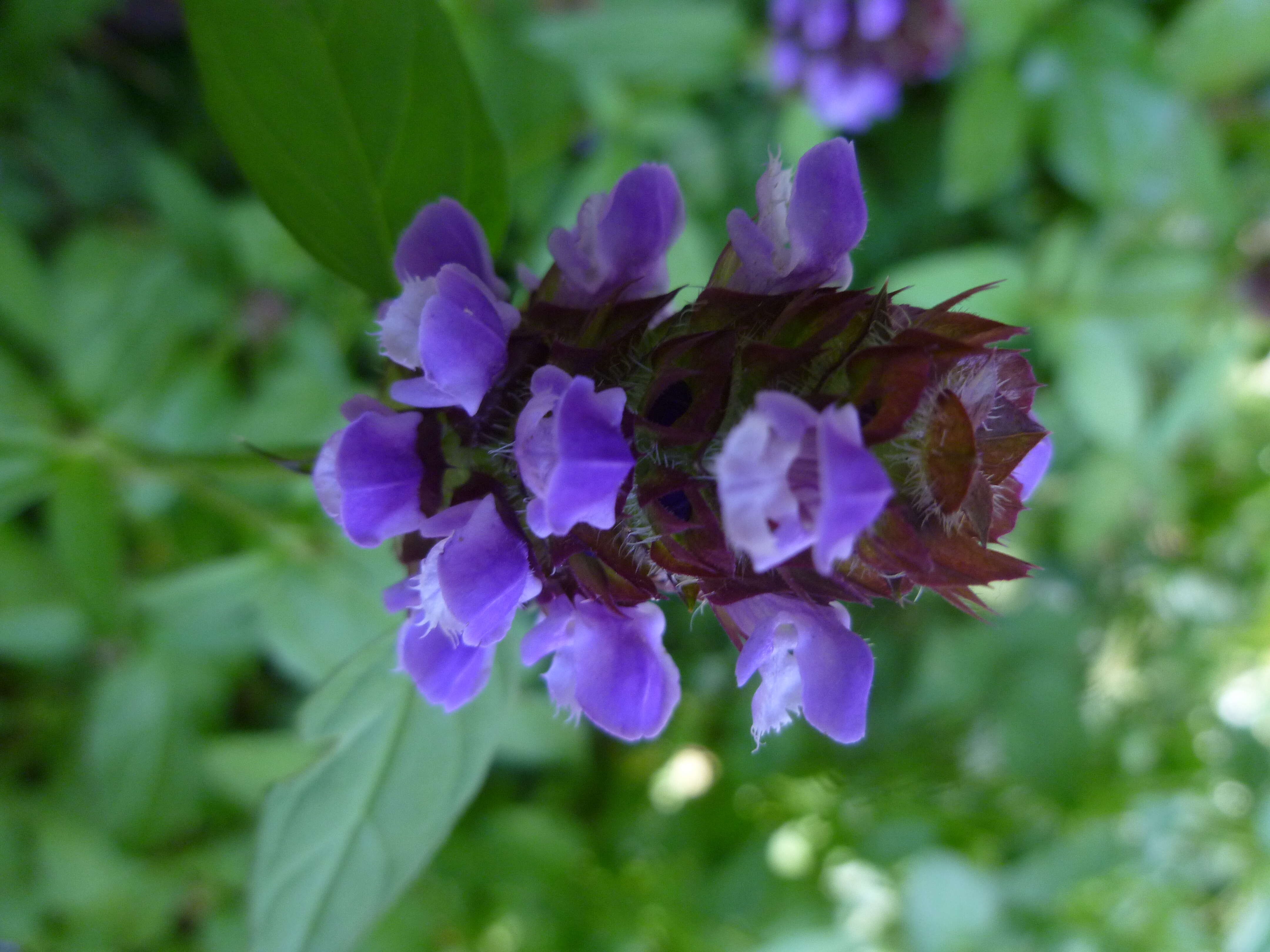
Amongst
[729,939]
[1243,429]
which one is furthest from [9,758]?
[1243,429]

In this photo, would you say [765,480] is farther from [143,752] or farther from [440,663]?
[143,752]

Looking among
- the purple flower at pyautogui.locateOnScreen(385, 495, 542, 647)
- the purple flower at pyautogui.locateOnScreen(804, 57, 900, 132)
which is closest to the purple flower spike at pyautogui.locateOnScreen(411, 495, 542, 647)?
the purple flower at pyautogui.locateOnScreen(385, 495, 542, 647)

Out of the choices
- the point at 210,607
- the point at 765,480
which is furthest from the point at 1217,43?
the point at 210,607

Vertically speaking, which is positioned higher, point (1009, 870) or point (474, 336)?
point (474, 336)

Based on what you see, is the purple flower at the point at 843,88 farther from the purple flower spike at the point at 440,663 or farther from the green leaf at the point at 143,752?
the green leaf at the point at 143,752

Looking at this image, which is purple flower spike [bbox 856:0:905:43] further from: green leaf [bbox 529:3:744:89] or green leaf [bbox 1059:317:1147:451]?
green leaf [bbox 1059:317:1147:451]

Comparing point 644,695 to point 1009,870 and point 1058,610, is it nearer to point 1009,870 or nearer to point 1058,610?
point 1009,870

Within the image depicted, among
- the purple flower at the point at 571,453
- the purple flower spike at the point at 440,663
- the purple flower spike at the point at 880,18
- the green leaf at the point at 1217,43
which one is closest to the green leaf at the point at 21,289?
the purple flower spike at the point at 440,663
